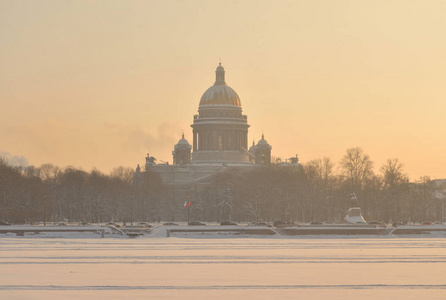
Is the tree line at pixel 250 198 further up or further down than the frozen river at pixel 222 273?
further up

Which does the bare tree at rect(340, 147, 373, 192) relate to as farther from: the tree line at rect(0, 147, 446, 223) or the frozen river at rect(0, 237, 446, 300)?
the frozen river at rect(0, 237, 446, 300)

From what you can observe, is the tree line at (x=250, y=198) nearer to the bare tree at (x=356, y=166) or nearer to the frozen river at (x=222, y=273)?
the bare tree at (x=356, y=166)

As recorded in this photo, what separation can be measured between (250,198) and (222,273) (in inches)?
4682

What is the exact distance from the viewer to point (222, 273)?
46.3 m

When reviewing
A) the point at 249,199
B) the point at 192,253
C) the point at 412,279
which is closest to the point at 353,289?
the point at 412,279

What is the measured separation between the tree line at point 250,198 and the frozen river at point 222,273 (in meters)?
77.7

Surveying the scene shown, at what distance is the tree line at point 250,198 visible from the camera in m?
152

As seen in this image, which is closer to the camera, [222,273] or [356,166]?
[222,273]

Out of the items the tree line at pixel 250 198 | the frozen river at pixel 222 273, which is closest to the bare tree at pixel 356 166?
the tree line at pixel 250 198

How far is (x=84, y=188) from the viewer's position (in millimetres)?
176125

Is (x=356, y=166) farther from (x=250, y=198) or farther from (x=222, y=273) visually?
(x=222, y=273)

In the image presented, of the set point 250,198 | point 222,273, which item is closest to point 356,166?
point 250,198

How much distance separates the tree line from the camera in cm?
15188

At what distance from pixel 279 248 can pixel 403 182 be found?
326ft
